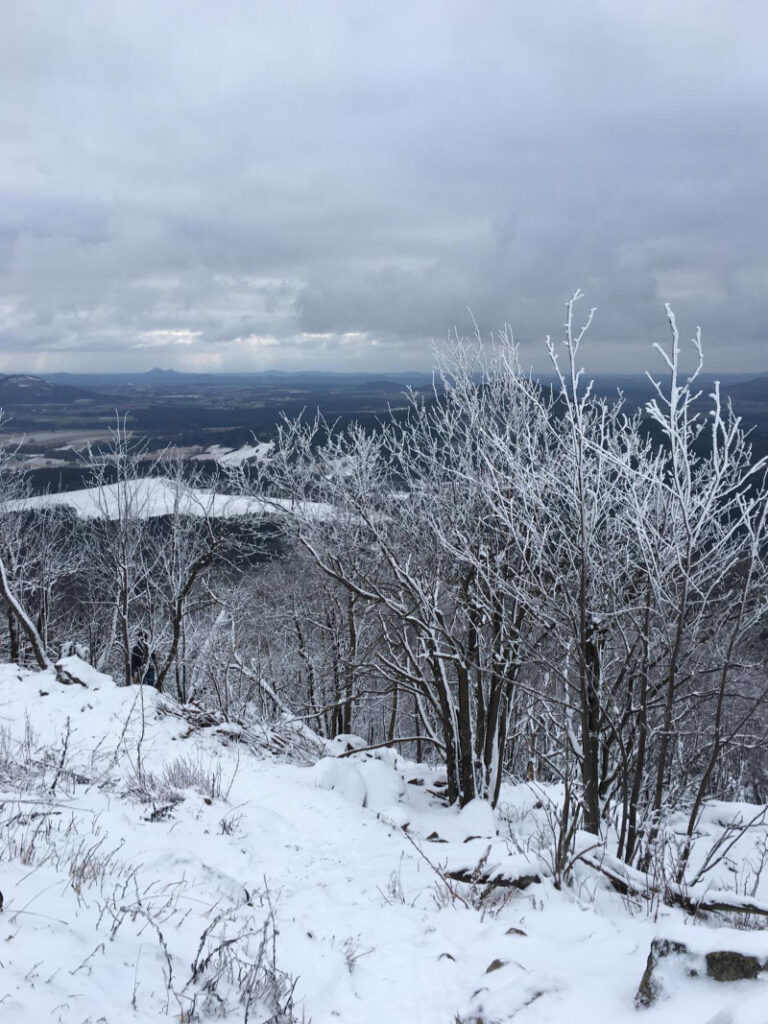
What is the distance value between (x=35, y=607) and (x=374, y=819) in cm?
2510

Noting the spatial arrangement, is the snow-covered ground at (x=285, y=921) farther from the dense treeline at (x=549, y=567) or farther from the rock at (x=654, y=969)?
the dense treeline at (x=549, y=567)

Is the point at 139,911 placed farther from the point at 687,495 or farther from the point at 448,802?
the point at 448,802

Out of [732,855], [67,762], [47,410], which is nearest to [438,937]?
[67,762]

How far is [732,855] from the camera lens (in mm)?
7086

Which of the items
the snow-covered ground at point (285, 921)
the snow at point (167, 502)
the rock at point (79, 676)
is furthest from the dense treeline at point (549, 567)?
the rock at point (79, 676)

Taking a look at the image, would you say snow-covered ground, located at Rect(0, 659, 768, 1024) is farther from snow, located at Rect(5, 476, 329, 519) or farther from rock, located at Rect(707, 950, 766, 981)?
snow, located at Rect(5, 476, 329, 519)

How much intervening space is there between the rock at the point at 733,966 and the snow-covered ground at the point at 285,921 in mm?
32

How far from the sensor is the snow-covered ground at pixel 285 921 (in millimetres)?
2547

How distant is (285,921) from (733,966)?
104 inches

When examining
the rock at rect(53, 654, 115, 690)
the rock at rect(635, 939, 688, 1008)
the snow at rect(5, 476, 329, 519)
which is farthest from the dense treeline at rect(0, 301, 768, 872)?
the rock at rect(53, 654, 115, 690)

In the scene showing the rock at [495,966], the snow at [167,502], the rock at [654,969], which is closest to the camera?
the rock at [654,969]

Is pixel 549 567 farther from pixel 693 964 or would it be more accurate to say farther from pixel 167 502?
pixel 167 502

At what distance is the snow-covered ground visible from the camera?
2.55m

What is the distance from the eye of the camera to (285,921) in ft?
12.8
